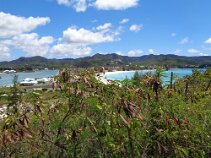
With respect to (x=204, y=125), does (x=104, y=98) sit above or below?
above

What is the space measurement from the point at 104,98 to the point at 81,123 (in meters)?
0.36

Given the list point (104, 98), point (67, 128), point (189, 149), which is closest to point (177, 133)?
→ point (189, 149)

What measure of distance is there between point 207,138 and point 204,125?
18cm

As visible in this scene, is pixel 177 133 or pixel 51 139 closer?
pixel 177 133

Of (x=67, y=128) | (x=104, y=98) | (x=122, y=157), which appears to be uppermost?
(x=104, y=98)

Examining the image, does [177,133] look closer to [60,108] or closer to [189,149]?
[189,149]

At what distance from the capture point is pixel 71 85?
407cm

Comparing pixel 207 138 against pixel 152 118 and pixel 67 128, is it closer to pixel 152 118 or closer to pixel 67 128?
pixel 152 118

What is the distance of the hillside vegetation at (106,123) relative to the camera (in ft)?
12.7

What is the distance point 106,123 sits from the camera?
387cm

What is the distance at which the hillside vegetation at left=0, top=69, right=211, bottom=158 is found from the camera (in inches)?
152

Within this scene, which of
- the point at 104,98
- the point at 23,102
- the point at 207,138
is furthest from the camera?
the point at 207,138

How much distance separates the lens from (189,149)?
4348 mm

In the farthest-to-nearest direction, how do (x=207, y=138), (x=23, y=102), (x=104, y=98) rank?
(x=207, y=138), (x=23, y=102), (x=104, y=98)
